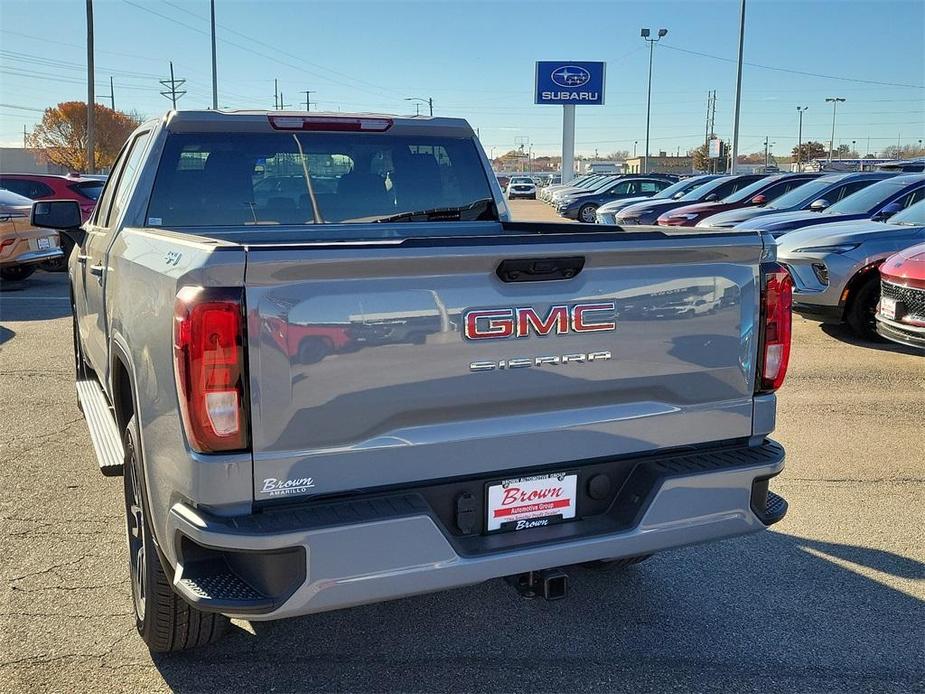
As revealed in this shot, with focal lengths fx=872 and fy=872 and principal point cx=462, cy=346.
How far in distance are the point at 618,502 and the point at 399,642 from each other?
3.45 ft

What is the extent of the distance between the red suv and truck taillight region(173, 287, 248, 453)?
15.0 meters

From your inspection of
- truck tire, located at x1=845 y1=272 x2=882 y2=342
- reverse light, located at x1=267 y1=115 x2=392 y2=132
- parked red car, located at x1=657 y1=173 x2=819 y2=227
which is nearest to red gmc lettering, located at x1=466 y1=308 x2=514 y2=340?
reverse light, located at x1=267 y1=115 x2=392 y2=132

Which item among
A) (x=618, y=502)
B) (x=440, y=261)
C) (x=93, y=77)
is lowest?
(x=618, y=502)

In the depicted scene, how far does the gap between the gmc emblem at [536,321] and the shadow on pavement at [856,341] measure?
7074 millimetres

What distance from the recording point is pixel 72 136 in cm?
8875

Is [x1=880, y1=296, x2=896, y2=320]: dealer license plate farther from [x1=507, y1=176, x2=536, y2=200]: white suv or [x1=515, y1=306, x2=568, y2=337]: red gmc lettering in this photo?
[x1=507, y1=176, x2=536, y2=200]: white suv

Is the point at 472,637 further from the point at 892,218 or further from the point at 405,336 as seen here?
the point at 892,218

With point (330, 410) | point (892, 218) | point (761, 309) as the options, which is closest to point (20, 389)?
point (330, 410)

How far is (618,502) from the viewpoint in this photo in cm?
304

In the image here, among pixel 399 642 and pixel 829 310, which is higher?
pixel 829 310

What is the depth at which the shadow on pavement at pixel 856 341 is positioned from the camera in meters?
8.84

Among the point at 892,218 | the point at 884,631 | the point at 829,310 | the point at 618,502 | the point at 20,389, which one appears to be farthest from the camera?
the point at 892,218

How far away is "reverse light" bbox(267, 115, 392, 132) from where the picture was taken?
172 inches

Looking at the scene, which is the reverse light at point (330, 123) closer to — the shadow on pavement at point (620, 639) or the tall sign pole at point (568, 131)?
the shadow on pavement at point (620, 639)
